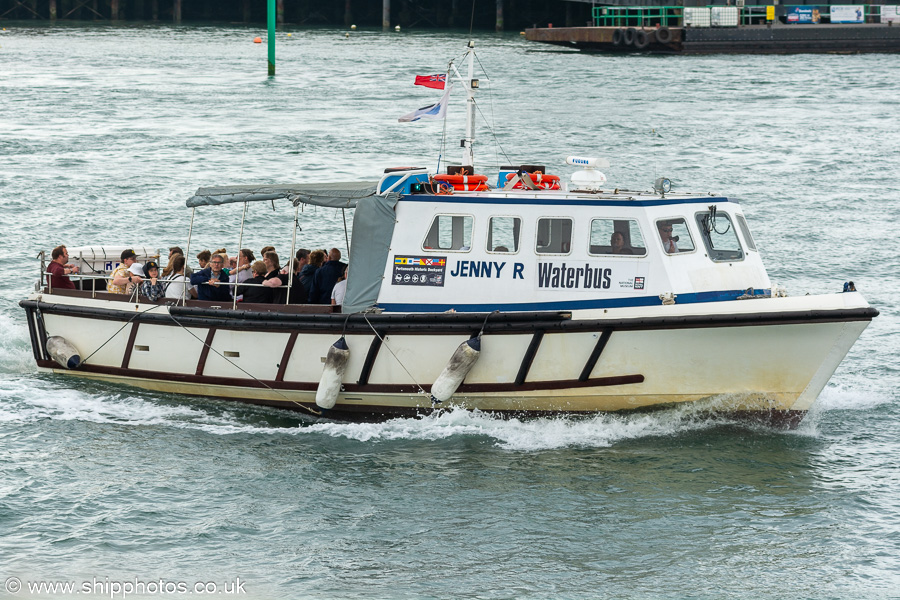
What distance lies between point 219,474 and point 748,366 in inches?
261

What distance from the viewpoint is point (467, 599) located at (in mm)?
10922

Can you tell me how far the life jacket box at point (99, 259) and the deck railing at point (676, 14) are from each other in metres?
60.1

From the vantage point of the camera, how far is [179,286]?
15.9 meters

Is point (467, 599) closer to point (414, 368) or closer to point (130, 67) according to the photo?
point (414, 368)

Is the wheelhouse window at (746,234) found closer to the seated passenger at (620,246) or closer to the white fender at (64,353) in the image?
the seated passenger at (620,246)

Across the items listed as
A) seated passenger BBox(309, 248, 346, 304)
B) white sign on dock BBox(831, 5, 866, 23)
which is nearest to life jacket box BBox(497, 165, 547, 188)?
seated passenger BBox(309, 248, 346, 304)

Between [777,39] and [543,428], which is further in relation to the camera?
[777,39]

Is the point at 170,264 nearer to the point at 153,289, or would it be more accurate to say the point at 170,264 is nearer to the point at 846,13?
the point at 153,289

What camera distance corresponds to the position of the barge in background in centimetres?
6838

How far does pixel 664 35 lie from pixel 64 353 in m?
59.4

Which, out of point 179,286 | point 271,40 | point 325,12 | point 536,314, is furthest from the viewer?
point 325,12

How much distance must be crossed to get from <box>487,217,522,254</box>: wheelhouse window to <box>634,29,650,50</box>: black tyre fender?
5850 centimetres

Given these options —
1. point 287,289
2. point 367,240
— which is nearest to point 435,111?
point 367,240

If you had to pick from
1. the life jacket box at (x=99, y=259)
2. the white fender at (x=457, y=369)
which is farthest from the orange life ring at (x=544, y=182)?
the life jacket box at (x=99, y=259)
